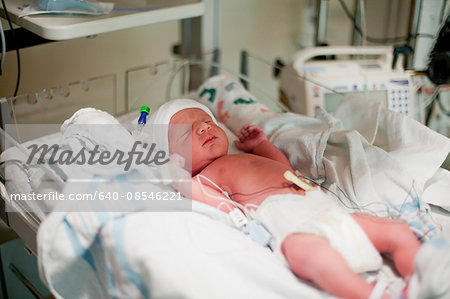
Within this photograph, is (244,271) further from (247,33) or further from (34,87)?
(247,33)

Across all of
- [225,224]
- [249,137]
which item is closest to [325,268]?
[225,224]

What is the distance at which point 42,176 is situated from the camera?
1.14m

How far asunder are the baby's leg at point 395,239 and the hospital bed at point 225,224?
1.1 inches

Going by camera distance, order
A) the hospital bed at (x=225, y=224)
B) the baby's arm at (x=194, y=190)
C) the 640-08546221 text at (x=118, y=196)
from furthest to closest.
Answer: the baby's arm at (x=194, y=190) → the 640-08546221 text at (x=118, y=196) → the hospital bed at (x=225, y=224)

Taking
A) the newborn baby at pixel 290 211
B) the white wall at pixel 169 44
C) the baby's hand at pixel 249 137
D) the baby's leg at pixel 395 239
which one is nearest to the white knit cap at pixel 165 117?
the newborn baby at pixel 290 211

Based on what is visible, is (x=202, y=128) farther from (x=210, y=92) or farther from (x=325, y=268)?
(x=325, y=268)

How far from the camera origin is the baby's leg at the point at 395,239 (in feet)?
3.11

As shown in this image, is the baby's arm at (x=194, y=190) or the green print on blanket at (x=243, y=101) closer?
the baby's arm at (x=194, y=190)

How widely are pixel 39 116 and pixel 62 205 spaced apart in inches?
28.7

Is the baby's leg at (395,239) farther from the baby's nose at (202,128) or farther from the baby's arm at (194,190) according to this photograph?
the baby's nose at (202,128)

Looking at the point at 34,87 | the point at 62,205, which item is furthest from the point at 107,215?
the point at 34,87

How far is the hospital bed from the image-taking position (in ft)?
2.88

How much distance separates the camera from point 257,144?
1.41m

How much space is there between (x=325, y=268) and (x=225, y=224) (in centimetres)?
25
